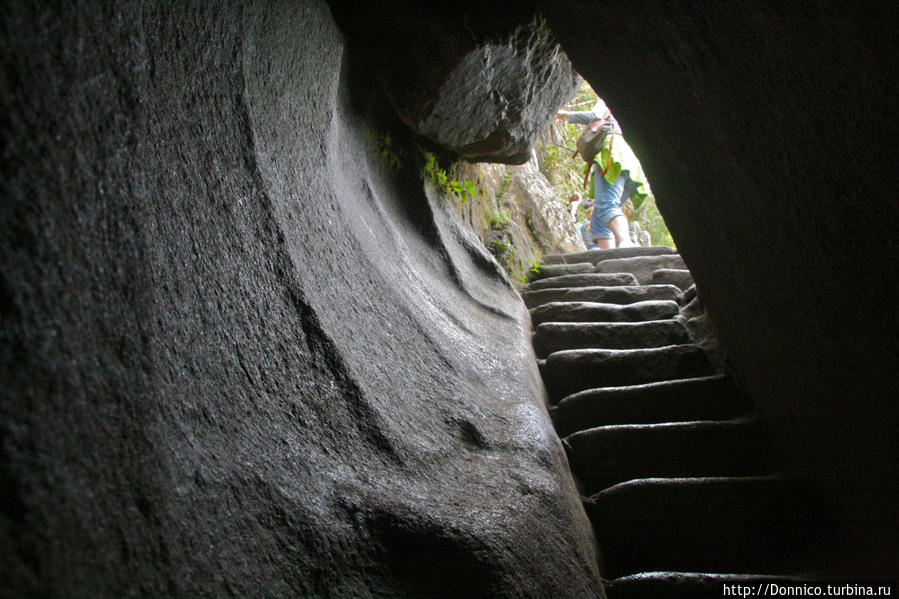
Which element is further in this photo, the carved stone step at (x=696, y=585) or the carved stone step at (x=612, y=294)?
the carved stone step at (x=612, y=294)

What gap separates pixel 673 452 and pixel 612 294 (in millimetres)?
1592

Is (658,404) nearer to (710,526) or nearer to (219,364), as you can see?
(710,526)

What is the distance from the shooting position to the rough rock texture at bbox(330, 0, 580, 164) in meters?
2.21

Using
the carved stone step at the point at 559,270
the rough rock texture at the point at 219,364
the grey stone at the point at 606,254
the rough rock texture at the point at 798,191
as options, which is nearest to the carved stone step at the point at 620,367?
the rough rock texture at the point at 798,191

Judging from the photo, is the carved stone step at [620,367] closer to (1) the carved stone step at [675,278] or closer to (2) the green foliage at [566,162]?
(1) the carved stone step at [675,278]

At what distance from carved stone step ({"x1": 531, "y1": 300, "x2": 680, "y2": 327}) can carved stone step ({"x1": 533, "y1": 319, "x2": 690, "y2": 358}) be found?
186 mm

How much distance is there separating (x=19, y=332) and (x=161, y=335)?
0.25m

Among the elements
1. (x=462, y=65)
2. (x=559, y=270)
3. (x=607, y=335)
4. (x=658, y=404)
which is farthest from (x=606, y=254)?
(x=462, y=65)

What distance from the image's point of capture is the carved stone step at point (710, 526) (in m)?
1.70

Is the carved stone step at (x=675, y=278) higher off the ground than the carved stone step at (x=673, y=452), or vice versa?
the carved stone step at (x=675, y=278)

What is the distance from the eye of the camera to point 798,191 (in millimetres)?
1320

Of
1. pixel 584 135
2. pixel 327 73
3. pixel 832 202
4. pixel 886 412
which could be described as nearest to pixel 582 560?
pixel 886 412

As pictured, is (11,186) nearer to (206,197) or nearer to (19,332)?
(19,332)

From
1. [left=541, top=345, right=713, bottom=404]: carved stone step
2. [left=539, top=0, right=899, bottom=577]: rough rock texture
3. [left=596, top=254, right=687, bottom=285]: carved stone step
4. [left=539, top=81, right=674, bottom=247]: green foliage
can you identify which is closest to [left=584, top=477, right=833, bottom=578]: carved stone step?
[left=539, top=0, right=899, bottom=577]: rough rock texture
